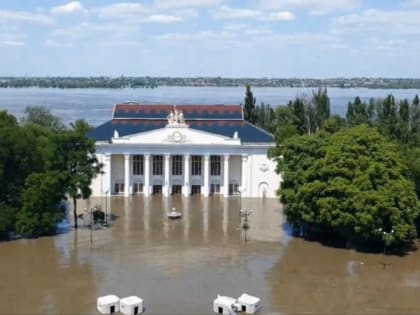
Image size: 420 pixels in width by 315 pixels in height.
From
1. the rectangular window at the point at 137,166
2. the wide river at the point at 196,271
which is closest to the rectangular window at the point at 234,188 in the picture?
the rectangular window at the point at 137,166

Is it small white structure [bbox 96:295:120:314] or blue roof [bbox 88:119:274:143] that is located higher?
blue roof [bbox 88:119:274:143]

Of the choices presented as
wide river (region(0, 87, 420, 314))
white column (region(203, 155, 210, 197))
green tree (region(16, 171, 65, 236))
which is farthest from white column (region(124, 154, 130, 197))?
green tree (region(16, 171, 65, 236))

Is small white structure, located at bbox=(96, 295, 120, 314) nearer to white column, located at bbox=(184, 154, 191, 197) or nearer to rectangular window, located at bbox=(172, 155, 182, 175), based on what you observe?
white column, located at bbox=(184, 154, 191, 197)

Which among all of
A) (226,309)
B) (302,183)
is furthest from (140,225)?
(226,309)

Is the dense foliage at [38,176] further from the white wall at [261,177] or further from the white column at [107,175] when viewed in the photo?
the white wall at [261,177]

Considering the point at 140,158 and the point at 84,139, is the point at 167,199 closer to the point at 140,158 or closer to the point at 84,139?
the point at 140,158
